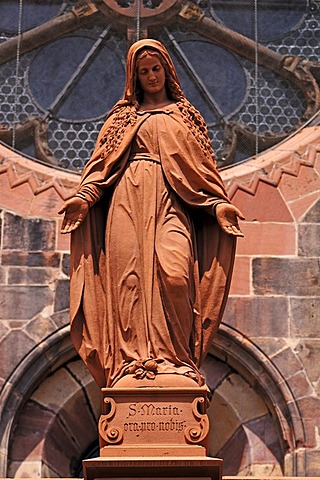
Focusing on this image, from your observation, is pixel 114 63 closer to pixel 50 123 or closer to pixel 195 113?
pixel 50 123

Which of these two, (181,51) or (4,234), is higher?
(181,51)

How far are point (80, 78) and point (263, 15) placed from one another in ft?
5.98

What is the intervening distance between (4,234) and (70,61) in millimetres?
2254

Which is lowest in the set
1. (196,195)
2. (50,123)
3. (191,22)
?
(196,195)

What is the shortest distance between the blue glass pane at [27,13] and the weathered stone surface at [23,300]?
2.89 metres

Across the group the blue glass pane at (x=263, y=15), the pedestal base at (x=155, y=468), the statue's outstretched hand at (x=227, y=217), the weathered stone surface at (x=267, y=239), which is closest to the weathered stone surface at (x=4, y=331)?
the weathered stone surface at (x=267, y=239)

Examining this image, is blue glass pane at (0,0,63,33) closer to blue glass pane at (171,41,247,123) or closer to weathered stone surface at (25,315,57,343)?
blue glass pane at (171,41,247,123)

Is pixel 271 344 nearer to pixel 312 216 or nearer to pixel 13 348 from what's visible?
pixel 312 216

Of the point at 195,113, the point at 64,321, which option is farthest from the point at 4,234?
the point at 195,113

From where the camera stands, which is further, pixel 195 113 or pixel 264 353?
pixel 264 353

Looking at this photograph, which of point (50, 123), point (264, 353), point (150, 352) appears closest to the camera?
point (150, 352)

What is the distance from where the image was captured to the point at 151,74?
36.9 ft

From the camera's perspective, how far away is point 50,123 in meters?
17.1

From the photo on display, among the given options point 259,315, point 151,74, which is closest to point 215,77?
point 259,315
